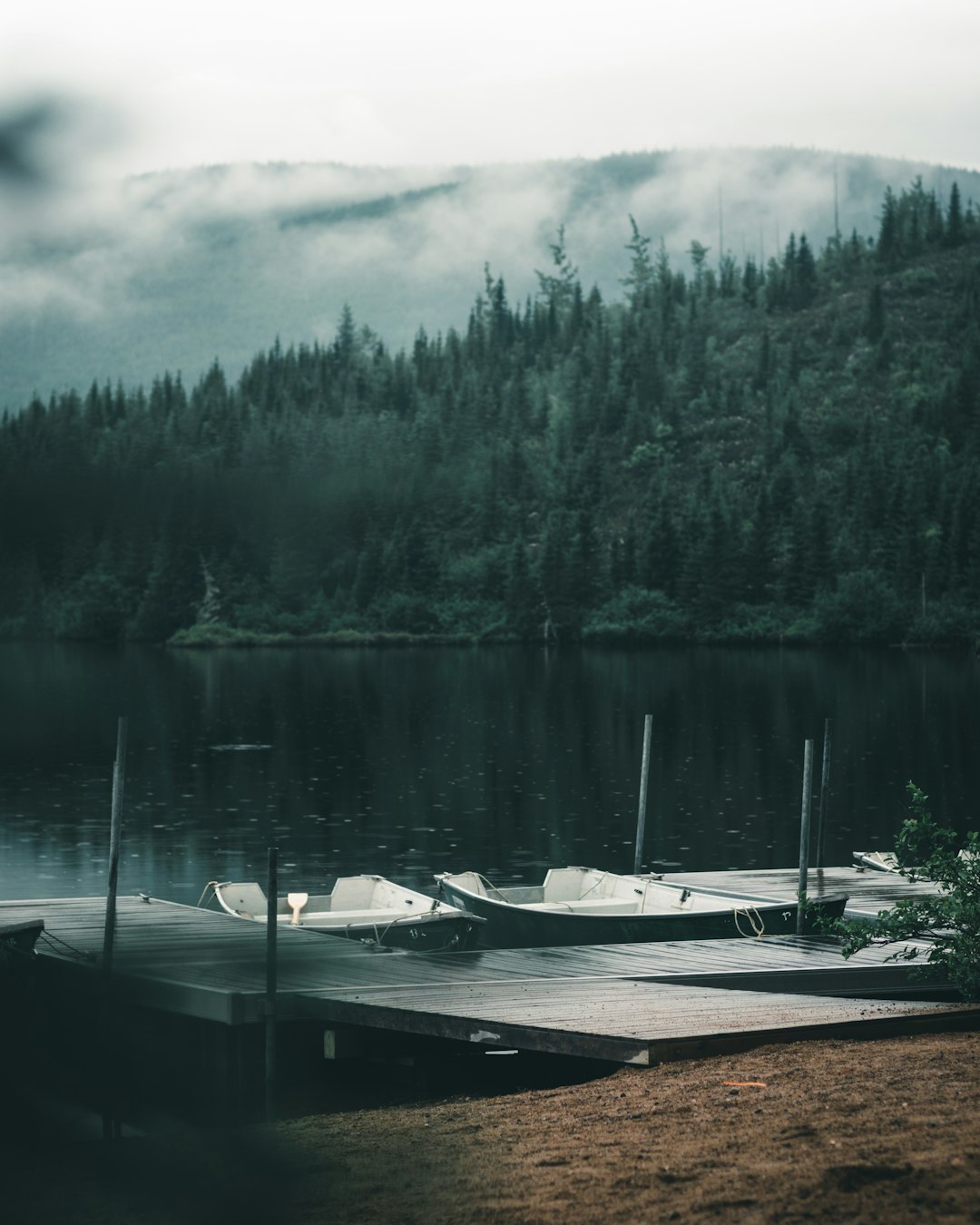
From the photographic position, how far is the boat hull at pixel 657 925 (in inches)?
792

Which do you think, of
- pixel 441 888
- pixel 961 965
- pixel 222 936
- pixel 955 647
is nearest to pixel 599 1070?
pixel 961 965

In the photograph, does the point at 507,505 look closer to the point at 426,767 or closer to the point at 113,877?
the point at 426,767

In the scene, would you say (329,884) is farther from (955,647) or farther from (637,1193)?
(955,647)

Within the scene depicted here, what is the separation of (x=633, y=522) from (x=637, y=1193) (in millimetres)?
147889

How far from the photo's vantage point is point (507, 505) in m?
86.3

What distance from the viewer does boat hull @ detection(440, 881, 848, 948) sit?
20.1m

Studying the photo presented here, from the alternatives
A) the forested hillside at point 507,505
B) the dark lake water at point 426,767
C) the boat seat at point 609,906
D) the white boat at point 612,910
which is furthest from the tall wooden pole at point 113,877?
the boat seat at point 609,906

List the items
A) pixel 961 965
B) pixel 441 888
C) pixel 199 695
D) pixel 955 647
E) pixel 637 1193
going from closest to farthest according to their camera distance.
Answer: pixel 637 1193
pixel 961 965
pixel 441 888
pixel 199 695
pixel 955 647

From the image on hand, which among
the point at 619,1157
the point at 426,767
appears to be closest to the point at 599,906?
the point at 619,1157

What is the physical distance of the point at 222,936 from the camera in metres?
18.9

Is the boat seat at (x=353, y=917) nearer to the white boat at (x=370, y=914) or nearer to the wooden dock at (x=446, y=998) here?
the white boat at (x=370, y=914)

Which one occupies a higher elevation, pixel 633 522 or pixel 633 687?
pixel 633 522

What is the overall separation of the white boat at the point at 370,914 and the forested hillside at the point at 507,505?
3.73 metres

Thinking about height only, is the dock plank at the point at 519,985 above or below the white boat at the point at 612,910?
above
